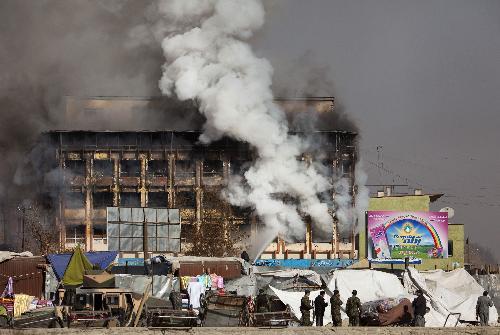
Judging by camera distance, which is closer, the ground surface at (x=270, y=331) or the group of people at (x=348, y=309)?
the ground surface at (x=270, y=331)

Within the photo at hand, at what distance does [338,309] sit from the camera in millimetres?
40312

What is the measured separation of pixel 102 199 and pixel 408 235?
95.9 feet

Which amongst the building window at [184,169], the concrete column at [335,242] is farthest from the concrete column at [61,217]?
the concrete column at [335,242]

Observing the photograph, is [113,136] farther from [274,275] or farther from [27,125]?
[274,275]

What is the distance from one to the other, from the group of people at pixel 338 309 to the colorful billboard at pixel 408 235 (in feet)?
152

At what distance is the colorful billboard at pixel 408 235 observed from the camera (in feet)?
291

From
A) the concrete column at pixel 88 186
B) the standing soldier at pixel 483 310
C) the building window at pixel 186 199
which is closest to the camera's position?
the standing soldier at pixel 483 310

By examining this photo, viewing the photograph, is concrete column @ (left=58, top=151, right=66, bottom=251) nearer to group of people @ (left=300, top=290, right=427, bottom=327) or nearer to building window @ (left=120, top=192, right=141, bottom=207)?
building window @ (left=120, top=192, right=141, bottom=207)

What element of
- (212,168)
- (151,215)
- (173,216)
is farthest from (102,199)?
(151,215)

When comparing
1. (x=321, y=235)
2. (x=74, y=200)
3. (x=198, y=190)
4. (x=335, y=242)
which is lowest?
(x=335, y=242)

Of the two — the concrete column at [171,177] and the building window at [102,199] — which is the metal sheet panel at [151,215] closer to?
the concrete column at [171,177]

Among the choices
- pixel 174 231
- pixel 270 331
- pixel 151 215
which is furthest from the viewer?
pixel 174 231

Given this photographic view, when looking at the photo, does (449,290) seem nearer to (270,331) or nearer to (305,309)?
(305,309)

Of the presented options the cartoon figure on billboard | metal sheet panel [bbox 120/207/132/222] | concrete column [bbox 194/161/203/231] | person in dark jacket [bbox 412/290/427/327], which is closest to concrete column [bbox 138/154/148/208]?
concrete column [bbox 194/161/203/231]
